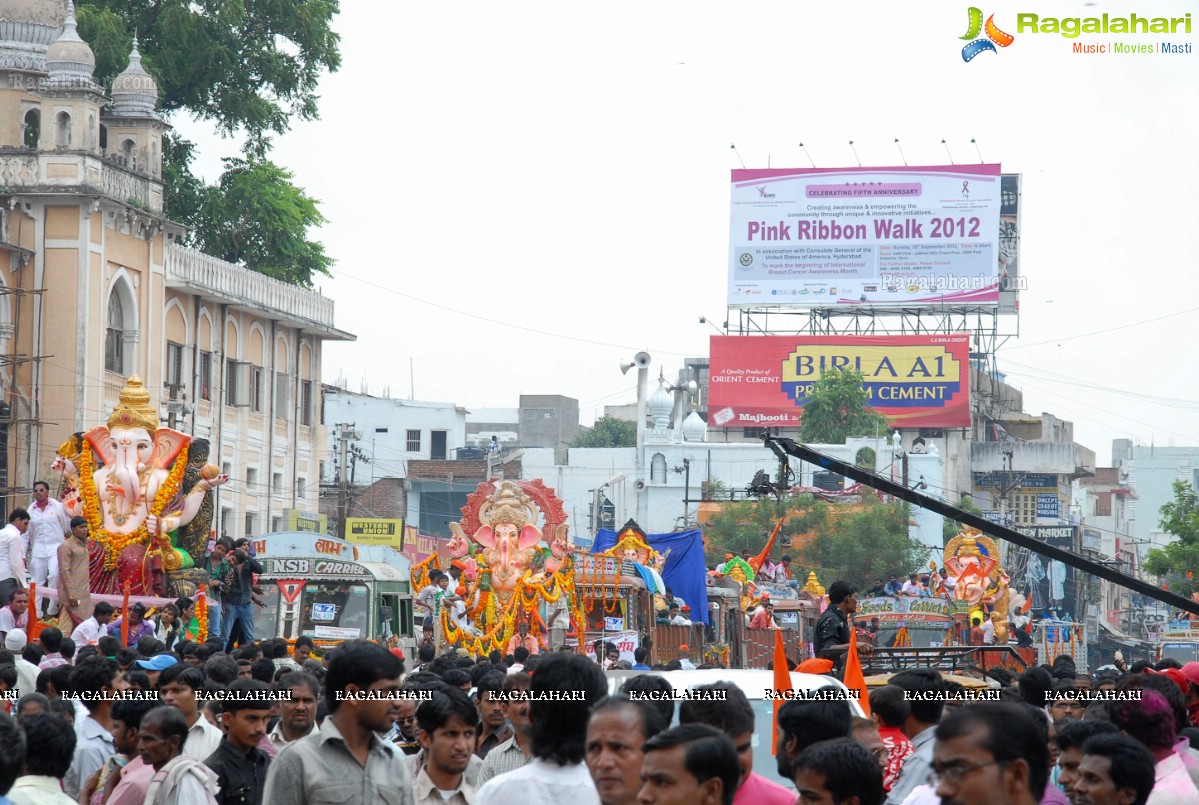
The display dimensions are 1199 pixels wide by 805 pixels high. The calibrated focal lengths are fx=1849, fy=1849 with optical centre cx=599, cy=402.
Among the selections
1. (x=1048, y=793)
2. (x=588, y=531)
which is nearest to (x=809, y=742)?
(x=1048, y=793)

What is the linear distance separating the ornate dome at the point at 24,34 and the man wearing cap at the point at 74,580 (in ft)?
70.2

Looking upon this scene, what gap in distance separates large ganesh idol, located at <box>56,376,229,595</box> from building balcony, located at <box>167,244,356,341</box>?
18692mm

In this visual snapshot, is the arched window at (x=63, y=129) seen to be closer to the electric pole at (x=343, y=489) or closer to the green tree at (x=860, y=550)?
the electric pole at (x=343, y=489)

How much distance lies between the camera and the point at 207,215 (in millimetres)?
44375

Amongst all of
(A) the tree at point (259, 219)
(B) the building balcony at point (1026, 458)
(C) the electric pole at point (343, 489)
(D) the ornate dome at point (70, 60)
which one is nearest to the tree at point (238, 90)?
(A) the tree at point (259, 219)

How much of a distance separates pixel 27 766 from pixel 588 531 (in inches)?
2711

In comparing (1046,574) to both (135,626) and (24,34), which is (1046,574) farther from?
(135,626)

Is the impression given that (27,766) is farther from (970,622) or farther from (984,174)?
(984,174)

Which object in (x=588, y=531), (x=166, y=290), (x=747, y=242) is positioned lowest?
(x=588, y=531)

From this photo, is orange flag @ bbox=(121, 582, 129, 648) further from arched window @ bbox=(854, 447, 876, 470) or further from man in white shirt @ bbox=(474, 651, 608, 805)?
arched window @ bbox=(854, 447, 876, 470)

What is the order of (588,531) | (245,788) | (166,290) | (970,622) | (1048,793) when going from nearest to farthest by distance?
(1048,793) → (245,788) → (970,622) → (166,290) → (588,531)

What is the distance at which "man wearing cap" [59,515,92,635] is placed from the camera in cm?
1820

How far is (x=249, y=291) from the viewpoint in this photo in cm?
4281

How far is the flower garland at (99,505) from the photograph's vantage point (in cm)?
2075
